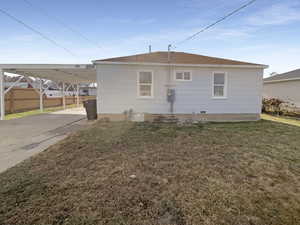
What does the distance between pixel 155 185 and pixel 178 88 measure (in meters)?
6.14

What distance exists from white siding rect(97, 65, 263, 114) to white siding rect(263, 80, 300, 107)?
5.69 meters

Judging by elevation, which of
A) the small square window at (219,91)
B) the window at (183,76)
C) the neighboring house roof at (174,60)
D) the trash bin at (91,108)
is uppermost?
the neighboring house roof at (174,60)

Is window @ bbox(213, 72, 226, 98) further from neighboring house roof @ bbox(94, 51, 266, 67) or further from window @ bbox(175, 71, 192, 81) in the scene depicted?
window @ bbox(175, 71, 192, 81)

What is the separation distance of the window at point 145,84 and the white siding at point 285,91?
11.0 meters

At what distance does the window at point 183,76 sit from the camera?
26.6 ft

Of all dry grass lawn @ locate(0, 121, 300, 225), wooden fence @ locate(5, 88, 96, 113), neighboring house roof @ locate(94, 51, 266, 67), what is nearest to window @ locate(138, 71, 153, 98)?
neighboring house roof @ locate(94, 51, 266, 67)

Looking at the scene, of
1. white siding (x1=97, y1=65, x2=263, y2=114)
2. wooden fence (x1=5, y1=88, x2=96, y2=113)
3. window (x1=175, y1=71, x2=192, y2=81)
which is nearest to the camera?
white siding (x1=97, y1=65, x2=263, y2=114)

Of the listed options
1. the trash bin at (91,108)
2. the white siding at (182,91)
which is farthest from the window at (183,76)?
the trash bin at (91,108)

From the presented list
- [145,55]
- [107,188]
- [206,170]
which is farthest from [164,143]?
[145,55]

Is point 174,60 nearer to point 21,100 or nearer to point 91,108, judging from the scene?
point 91,108

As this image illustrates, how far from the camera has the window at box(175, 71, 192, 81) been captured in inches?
319

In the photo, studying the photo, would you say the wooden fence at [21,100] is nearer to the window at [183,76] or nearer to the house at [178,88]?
the house at [178,88]

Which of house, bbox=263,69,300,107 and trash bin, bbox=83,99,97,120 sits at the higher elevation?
house, bbox=263,69,300,107

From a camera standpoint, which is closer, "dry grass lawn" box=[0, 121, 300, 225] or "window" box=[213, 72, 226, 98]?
"dry grass lawn" box=[0, 121, 300, 225]
